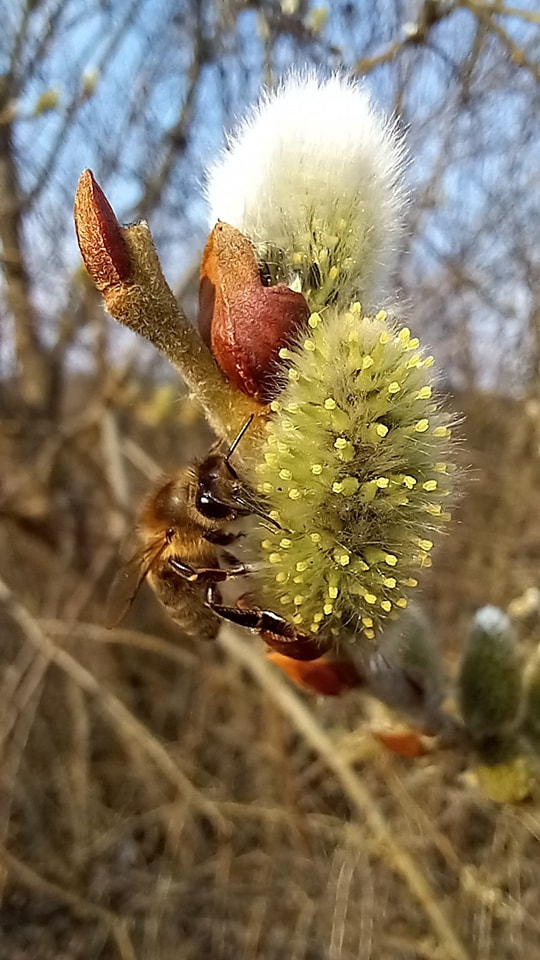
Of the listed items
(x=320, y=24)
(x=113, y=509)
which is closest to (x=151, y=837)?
(x=113, y=509)

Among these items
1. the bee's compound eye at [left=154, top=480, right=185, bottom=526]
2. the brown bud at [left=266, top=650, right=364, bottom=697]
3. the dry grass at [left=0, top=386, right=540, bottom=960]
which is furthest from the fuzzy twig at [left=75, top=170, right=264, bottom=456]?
the dry grass at [left=0, top=386, right=540, bottom=960]

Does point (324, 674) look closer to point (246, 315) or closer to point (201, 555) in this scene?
point (201, 555)

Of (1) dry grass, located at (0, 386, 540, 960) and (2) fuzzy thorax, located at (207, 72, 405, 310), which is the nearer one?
(2) fuzzy thorax, located at (207, 72, 405, 310)

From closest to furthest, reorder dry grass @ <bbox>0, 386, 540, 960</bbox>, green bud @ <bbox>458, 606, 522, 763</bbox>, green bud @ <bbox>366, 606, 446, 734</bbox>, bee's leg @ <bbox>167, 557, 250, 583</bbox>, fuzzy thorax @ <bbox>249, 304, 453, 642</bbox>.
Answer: fuzzy thorax @ <bbox>249, 304, 453, 642</bbox>
bee's leg @ <bbox>167, 557, 250, 583</bbox>
green bud @ <bbox>366, 606, 446, 734</bbox>
green bud @ <bbox>458, 606, 522, 763</bbox>
dry grass @ <bbox>0, 386, 540, 960</bbox>

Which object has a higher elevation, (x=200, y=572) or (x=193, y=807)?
(x=200, y=572)

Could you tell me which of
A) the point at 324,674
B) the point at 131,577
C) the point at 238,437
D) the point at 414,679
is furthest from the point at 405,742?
the point at 238,437

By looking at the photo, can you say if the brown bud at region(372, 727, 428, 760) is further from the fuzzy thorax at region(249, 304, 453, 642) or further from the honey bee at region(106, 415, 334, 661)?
the fuzzy thorax at region(249, 304, 453, 642)

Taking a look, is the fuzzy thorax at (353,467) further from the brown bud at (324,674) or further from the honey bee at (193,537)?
the brown bud at (324,674)
